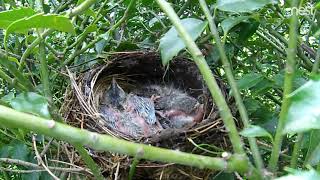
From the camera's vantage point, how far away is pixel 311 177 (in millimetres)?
338

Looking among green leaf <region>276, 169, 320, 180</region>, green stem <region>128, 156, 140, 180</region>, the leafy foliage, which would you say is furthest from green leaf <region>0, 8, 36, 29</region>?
green leaf <region>276, 169, 320, 180</region>

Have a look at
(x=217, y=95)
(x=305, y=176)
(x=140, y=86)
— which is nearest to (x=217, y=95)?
(x=217, y=95)

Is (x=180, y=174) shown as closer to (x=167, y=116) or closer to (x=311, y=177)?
(x=167, y=116)

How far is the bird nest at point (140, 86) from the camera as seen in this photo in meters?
0.85

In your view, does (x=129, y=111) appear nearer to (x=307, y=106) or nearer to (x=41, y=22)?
(x=41, y=22)

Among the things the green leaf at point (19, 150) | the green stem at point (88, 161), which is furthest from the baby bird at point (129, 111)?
the green stem at point (88, 161)

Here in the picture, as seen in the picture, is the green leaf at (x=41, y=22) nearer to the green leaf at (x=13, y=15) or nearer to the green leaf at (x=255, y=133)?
the green leaf at (x=13, y=15)

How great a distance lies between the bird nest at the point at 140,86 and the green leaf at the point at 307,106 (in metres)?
0.37

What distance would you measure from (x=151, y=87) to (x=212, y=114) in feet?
1.22

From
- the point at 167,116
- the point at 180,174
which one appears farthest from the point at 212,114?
the point at 167,116

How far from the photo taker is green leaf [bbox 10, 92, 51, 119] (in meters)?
0.58

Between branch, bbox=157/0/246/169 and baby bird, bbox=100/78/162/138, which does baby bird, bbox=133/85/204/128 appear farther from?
branch, bbox=157/0/246/169

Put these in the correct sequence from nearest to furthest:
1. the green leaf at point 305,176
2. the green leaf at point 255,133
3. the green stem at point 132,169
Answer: the green leaf at point 305,176 → the green leaf at point 255,133 → the green stem at point 132,169

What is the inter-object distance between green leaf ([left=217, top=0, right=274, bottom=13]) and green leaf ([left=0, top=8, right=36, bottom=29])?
0.26 m
